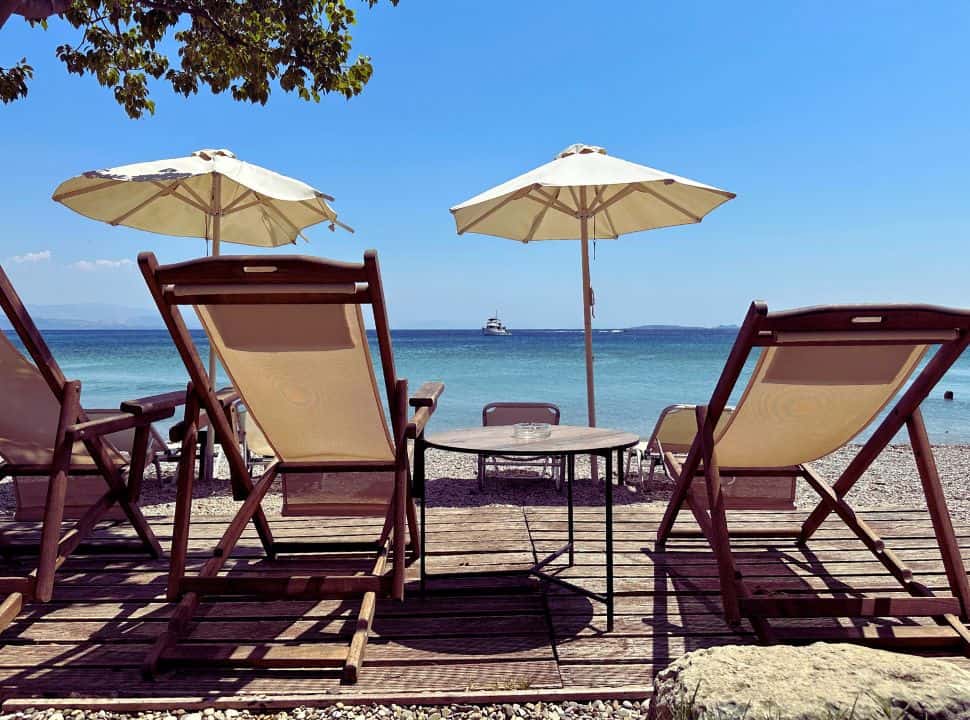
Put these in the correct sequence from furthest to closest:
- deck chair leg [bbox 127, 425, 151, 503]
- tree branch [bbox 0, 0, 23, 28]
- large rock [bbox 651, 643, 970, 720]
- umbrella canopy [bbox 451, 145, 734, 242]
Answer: umbrella canopy [bbox 451, 145, 734, 242]
tree branch [bbox 0, 0, 23, 28]
deck chair leg [bbox 127, 425, 151, 503]
large rock [bbox 651, 643, 970, 720]

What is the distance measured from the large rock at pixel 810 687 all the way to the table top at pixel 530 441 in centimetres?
92

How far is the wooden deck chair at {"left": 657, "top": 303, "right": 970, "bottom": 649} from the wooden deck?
0.61 ft

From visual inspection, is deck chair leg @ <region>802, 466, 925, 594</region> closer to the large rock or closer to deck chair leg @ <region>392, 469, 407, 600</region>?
the large rock

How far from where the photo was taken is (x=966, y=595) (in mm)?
2461

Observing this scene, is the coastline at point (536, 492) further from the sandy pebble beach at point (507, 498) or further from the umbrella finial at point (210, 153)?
the umbrella finial at point (210, 153)

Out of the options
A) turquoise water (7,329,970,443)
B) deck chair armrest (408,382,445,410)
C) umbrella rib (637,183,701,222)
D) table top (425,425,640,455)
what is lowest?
turquoise water (7,329,970,443)

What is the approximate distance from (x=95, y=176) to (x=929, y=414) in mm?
19758

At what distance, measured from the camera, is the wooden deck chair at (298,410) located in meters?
2.20

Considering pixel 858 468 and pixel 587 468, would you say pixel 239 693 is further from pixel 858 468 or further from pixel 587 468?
pixel 587 468

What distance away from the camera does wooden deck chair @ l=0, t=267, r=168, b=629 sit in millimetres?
2463

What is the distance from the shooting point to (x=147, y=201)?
6.12 meters

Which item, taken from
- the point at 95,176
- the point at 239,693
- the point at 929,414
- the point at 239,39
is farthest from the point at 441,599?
the point at 929,414

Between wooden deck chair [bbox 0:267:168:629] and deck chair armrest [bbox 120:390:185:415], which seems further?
deck chair armrest [bbox 120:390:185:415]

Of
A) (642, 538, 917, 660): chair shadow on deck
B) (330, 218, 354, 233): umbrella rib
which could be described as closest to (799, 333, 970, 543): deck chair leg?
(642, 538, 917, 660): chair shadow on deck
